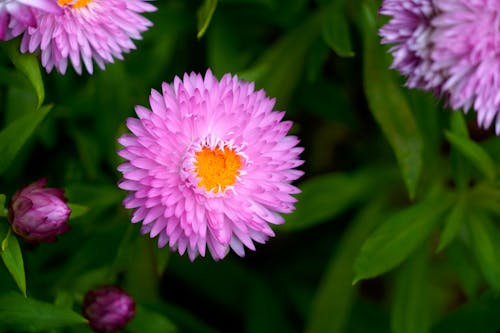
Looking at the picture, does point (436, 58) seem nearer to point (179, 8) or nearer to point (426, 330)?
point (426, 330)

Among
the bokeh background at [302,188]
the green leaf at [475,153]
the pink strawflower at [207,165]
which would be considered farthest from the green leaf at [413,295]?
the pink strawflower at [207,165]

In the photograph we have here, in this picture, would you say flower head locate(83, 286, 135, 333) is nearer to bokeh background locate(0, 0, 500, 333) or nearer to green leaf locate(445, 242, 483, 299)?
bokeh background locate(0, 0, 500, 333)

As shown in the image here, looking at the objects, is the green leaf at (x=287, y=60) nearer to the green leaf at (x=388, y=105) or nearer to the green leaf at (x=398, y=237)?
the green leaf at (x=388, y=105)

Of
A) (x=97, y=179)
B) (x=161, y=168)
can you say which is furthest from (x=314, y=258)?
(x=161, y=168)

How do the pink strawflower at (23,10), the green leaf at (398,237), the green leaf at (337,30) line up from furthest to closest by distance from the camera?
the green leaf at (337,30) → the green leaf at (398,237) → the pink strawflower at (23,10)

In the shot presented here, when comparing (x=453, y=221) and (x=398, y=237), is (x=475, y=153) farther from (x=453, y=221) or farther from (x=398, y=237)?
(x=398, y=237)
